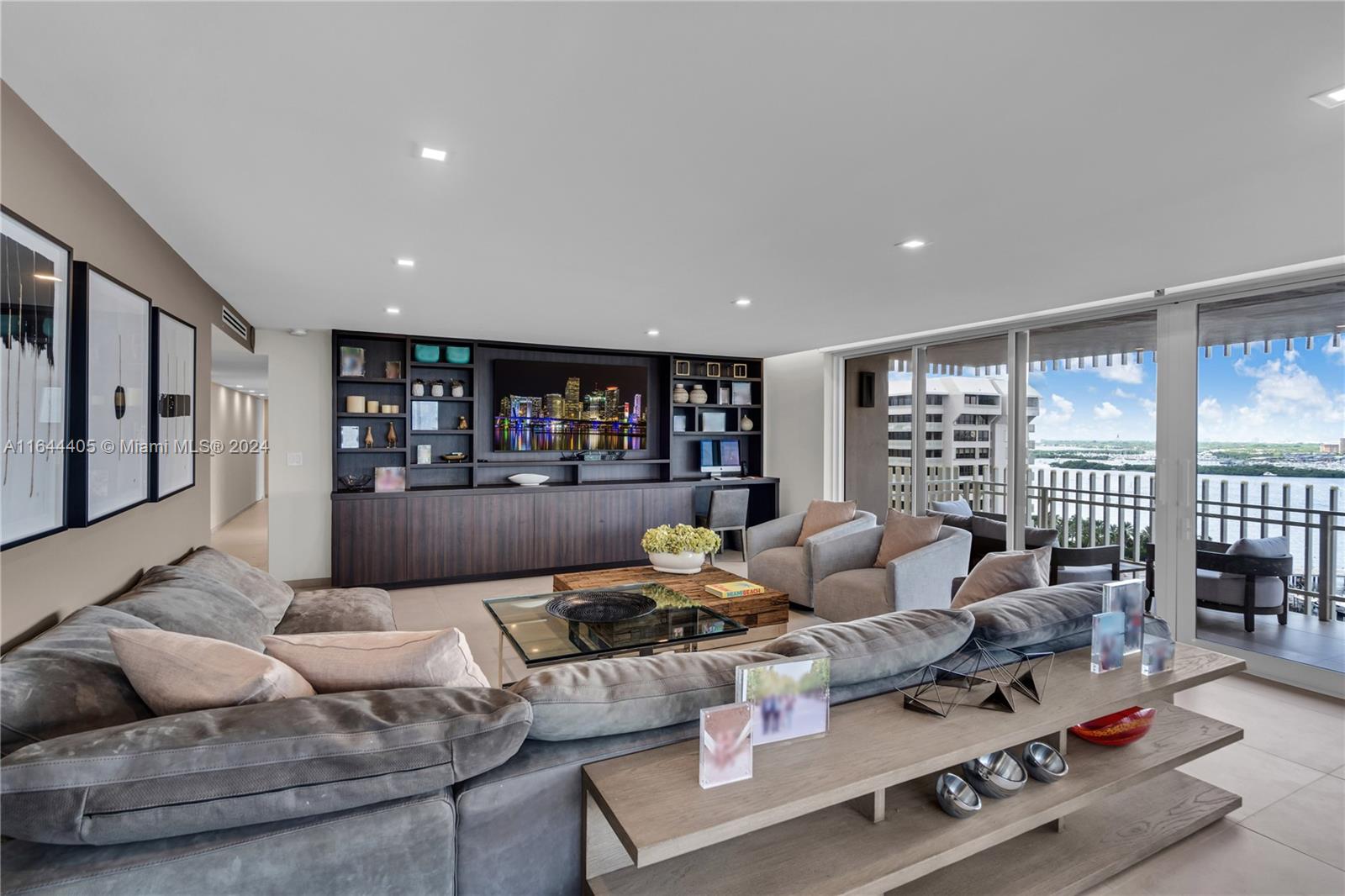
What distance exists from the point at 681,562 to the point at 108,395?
120 inches

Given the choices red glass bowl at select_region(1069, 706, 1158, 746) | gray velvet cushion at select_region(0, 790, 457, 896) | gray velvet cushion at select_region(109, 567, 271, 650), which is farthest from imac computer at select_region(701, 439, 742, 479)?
gray velvet cushion at select_region(0, 790, 457, 896)

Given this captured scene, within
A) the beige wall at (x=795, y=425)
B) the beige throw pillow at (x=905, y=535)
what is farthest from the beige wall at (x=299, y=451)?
the beige throw pillow at (x=905, y=535)

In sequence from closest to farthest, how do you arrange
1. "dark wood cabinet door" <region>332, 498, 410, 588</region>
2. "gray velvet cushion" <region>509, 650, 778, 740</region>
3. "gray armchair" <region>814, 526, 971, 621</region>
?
"gray velvet cushion" <region>509, 650, 778, 740</region> → "gray armchair" <region>814, 526, 971, 621</region> → "dark wood cabinet door" <region>332, 498, 410, 588</region>

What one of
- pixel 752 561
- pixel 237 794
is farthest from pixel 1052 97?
pixel 752 561

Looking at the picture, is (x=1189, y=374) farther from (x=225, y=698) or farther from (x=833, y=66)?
(x=225, y=698)

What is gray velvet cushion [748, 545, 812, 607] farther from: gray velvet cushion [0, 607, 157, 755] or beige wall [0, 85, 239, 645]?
gray velvet cushion [0, 607, 157, 755]

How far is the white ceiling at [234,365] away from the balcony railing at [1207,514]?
591cm

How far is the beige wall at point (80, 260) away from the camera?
1748mm

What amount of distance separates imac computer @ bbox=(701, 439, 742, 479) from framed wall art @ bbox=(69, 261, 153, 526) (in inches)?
221

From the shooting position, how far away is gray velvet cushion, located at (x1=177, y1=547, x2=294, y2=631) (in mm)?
3039

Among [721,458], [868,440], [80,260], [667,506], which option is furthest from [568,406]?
[80,260]

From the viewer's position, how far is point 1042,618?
7.02 ft

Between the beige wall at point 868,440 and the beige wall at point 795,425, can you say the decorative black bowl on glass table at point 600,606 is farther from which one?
the beige wall at point 795,425

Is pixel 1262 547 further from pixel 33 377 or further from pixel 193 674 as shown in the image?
pixel 33 377
